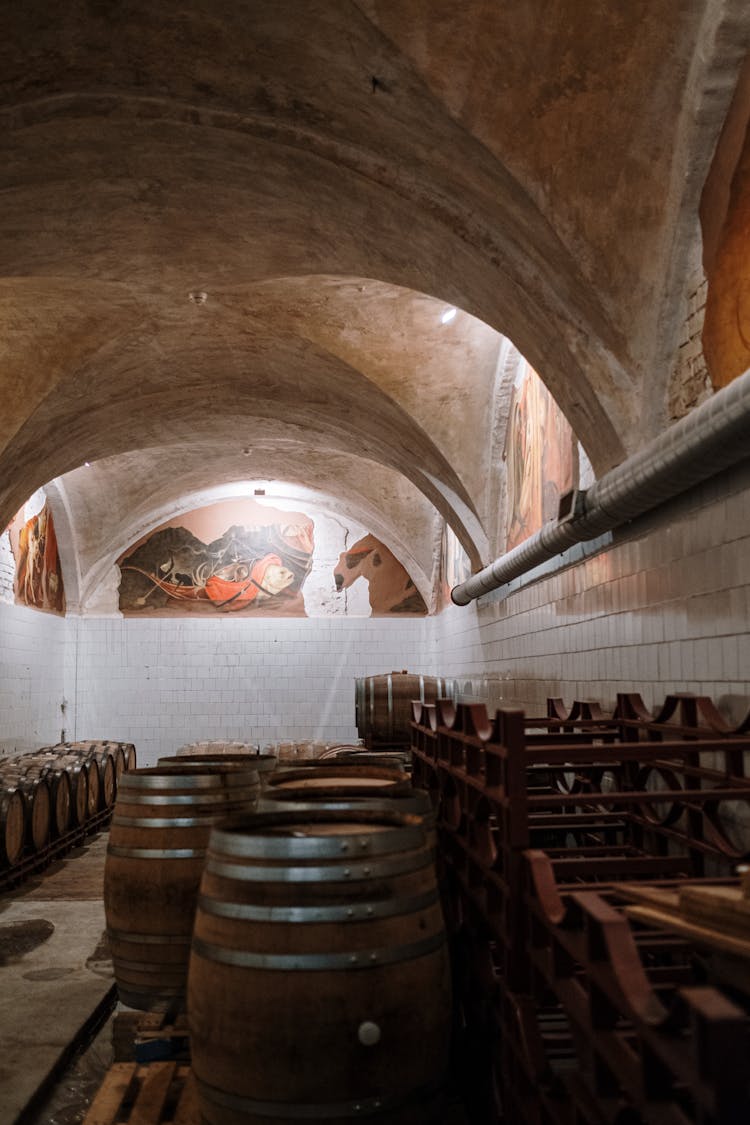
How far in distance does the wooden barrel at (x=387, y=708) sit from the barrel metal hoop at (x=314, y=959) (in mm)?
7358

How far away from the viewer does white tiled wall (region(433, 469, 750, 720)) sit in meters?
4.00

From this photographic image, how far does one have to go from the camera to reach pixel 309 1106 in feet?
7.66

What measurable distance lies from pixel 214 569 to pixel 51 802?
775cm

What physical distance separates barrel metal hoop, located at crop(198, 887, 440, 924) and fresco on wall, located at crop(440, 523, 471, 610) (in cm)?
946

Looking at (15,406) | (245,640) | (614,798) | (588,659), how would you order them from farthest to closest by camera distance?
(245,640)
(15,406)
(588,659)
(614,798)

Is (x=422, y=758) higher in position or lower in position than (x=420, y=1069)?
higher

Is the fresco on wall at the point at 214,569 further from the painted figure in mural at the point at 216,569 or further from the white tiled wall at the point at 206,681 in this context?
the white tiled wall at the point at 206,681

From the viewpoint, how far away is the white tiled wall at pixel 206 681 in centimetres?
1583

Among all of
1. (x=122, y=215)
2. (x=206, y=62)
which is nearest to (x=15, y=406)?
(x=122, y=215)

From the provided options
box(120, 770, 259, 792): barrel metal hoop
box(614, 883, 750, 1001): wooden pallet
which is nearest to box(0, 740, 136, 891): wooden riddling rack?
box(120, 770, 259, 792): barrel metal hoop

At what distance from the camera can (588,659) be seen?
630 centimetres

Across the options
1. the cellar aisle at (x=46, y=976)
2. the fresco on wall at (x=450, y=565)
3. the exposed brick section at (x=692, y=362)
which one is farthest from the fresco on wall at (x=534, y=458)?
the cellar aisle at (x=46, y=976)

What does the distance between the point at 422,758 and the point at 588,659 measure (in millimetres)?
1609

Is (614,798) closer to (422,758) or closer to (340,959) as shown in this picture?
(340,959)
